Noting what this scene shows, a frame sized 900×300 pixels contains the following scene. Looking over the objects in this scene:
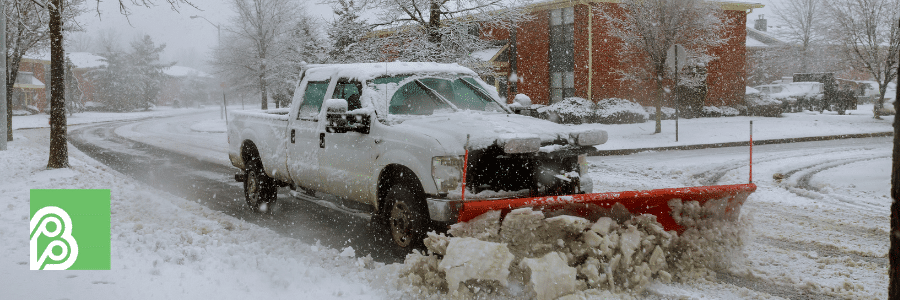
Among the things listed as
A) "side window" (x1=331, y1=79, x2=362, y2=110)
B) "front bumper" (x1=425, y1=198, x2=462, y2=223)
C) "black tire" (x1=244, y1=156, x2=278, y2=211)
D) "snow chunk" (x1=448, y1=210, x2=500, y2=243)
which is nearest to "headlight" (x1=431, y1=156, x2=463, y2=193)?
"front bumper" (x1=425, y1=198, x2=462, y2=223)

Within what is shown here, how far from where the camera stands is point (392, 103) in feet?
20.4

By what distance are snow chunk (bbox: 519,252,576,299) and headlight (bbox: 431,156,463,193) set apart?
0.97 m

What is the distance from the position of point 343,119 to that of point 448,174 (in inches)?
52.0

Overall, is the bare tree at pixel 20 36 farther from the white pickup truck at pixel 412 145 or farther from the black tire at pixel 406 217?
the black tire at pixel 406 217

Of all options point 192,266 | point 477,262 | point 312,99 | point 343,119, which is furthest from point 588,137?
point 192,266

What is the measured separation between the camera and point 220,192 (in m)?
9.88

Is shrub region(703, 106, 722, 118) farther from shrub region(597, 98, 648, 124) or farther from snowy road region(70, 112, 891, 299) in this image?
snowy road region(70, 112, 891, 299)

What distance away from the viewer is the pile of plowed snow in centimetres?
437

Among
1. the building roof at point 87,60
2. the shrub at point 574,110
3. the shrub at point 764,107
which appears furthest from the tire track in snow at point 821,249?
the building roof at point 87,60

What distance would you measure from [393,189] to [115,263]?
91.4 inches

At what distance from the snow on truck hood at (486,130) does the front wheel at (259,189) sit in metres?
2.94

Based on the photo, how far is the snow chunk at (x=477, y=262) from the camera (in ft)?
14.3

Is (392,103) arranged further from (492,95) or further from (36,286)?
(36,286)

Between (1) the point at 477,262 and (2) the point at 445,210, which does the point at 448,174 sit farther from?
(1) the point at 477,262
